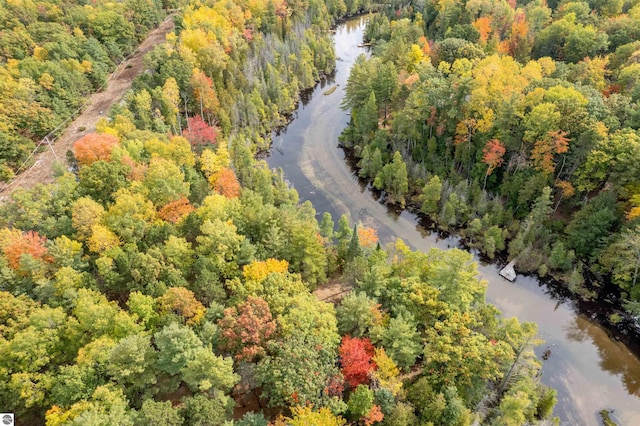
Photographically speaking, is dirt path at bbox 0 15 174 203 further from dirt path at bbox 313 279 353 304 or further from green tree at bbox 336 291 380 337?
green tree at bbox 336 291 380 337

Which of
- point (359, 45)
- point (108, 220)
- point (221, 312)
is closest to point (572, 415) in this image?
point (221, 312)

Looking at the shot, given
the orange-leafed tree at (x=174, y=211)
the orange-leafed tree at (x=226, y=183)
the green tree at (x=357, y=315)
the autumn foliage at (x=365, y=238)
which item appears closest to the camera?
the green tree at (x=357, y=315)

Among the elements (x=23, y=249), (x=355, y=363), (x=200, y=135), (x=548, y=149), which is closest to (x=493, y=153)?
(x=548, y=149)

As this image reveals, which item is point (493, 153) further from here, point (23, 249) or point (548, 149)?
point (23, 249)

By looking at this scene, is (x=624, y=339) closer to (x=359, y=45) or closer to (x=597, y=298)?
(x=597, y=298)

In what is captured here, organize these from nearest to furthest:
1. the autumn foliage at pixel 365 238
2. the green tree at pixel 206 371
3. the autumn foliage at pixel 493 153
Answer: the green tree at pixel 206 371 < the autumn foliage at pixel 365 238 < the autumn foliage at pixel 493 153

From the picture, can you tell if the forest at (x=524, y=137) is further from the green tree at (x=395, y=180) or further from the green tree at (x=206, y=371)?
the green tree at (x=206, y=371)

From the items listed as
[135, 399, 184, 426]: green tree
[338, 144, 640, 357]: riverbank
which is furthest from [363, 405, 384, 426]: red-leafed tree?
[338, 144, 640, 357]: riverbank

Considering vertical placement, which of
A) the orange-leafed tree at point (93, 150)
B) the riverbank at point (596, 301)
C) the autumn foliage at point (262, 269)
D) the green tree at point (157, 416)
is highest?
the orange-leafed tree at point (93, 150)

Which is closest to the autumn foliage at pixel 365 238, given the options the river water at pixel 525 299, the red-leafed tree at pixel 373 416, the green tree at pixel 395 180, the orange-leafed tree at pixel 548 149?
the river water at pixel 525 299
